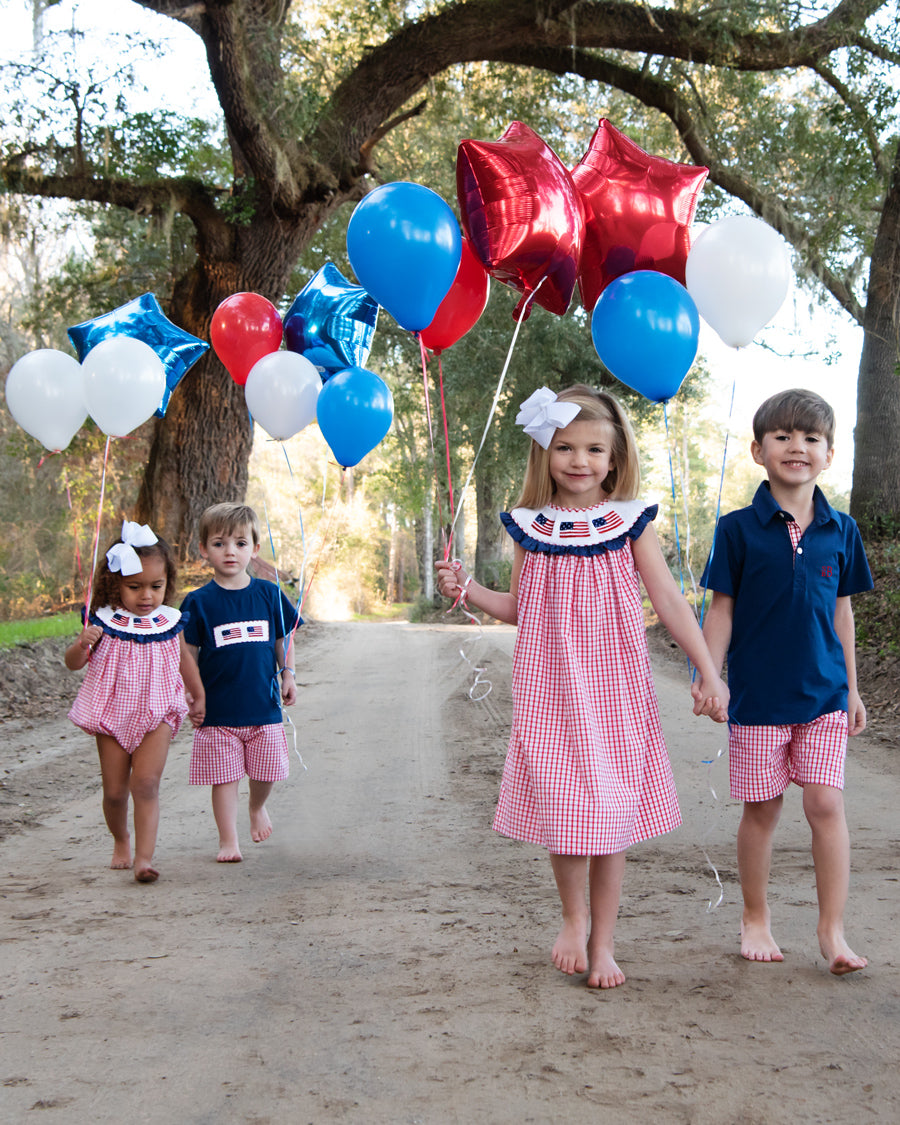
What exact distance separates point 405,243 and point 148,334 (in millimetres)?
1841

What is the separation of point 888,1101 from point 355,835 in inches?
110

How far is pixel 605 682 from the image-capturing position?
2.85 meters

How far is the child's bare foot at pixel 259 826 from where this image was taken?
4.35 m

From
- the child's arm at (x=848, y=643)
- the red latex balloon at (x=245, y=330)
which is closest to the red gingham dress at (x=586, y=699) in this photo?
the child's arm at (x=848, y=643)

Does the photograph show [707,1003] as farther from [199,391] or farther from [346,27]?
[346,27]

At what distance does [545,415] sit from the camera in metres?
2.95

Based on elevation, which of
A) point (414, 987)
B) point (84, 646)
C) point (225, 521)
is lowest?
point (414, 987)

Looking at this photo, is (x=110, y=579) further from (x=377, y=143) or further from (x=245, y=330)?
(x=377, y=143)

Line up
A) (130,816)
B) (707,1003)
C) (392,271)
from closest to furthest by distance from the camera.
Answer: (707,1003)
(392,271)
(130,816)

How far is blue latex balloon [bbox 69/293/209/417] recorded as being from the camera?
4.89 metres

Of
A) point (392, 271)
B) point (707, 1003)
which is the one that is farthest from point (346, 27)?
point (707, 1003)

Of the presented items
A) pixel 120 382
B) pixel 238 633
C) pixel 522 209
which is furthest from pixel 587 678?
pixel 120 382

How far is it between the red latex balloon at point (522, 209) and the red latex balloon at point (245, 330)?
1.72 meters

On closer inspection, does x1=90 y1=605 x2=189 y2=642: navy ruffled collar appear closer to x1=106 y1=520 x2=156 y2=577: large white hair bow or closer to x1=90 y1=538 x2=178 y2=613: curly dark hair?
x1=90 y1=538 x2=178 y2=613: curly dark hair
